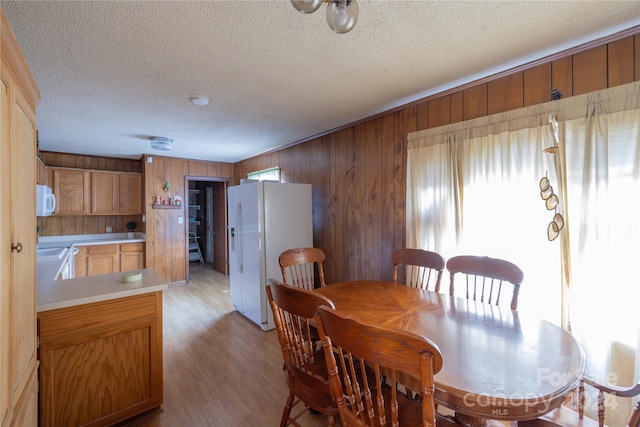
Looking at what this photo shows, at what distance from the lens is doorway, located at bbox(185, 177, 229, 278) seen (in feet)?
20.0

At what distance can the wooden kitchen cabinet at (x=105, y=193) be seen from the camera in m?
4.67

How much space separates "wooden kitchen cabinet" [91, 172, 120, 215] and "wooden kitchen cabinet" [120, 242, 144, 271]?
67 cm

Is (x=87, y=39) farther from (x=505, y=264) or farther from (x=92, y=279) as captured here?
(x=505, y=264)

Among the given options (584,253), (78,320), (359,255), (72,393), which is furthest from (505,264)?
(72,393)

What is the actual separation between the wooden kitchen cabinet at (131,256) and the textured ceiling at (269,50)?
2.44m

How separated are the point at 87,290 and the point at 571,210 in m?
3.09

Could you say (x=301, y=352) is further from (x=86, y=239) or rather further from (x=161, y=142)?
(x=86, y=239)

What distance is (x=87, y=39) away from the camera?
158 centimetres

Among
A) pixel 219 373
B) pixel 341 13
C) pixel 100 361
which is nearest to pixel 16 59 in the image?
pixel 341 13

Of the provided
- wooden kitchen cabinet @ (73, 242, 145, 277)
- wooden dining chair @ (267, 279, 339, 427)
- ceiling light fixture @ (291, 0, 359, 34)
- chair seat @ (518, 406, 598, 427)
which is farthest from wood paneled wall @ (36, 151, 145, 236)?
chair seat @ (518, 406, 598, 427)

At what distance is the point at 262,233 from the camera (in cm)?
326

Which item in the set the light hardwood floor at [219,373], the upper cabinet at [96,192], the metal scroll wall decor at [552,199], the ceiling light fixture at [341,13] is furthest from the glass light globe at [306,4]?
the upper cabinet at [96,192]

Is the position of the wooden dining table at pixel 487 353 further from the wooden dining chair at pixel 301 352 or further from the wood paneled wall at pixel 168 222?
the wood paneled wall at pixel 168 222

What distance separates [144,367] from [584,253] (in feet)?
9.52
